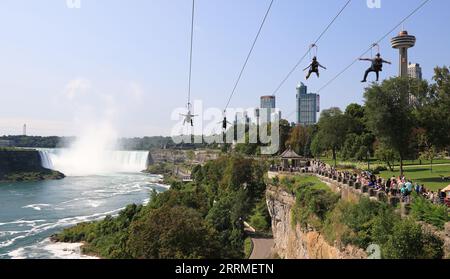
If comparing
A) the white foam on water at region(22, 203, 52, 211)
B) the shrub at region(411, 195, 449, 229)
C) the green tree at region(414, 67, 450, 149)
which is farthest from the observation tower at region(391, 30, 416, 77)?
the shrub at region(411, 195, 449, 229)

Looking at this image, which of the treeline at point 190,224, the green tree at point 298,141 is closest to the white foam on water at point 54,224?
the treeline at point 190,224

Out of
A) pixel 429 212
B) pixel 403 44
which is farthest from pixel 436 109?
pixel 403 44

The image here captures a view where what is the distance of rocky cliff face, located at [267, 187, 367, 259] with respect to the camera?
1627 centimetres

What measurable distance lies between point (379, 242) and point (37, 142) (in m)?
194

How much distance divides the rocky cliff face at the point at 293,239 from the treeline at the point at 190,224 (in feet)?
9.97

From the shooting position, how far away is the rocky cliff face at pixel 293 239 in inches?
641

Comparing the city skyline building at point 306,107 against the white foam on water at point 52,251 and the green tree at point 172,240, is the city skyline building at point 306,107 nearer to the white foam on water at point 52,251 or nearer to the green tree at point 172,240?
the white foam on water at point 52,251

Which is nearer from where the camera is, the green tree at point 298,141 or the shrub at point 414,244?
the shrub at point 414,244

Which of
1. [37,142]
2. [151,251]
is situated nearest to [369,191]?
[151,251]

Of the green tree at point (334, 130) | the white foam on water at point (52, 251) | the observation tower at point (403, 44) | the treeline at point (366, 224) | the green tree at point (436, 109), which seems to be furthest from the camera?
the observation tower at point (403, 44)

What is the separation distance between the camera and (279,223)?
28.0 metres
